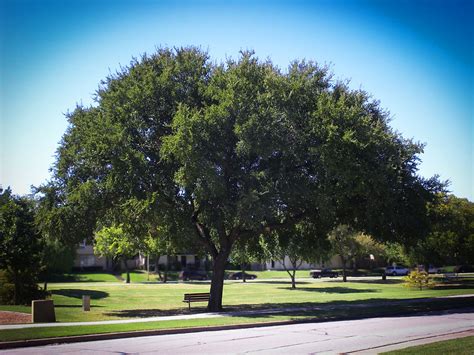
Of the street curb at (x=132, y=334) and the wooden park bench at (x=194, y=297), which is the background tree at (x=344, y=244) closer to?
the wooden park bench at (x=194, y=297)

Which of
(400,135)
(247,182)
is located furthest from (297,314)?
(400,135)

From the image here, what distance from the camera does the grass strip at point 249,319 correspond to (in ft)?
54.2

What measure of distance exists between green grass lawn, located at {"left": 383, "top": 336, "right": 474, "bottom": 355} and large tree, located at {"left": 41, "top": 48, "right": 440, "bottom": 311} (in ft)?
36.1

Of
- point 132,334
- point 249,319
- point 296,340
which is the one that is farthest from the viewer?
point 249,319

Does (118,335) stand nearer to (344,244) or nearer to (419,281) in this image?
(419,281)

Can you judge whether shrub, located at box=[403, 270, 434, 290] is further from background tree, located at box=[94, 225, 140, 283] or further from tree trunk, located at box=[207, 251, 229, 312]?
background tree, located at box=[94, 225, 140, 283]

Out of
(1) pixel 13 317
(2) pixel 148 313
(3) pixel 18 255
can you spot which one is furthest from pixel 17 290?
(2) pixel 148 313

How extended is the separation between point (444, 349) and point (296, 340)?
4677 millimetres

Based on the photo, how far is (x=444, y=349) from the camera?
39.9 ft

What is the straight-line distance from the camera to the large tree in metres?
23.7

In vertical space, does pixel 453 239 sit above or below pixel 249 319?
above

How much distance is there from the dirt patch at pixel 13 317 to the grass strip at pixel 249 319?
10.4 feet

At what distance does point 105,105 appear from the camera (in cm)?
2647

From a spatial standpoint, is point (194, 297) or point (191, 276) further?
point (191, 276)
